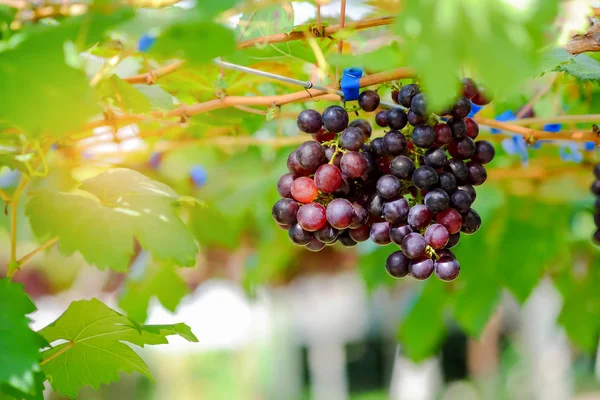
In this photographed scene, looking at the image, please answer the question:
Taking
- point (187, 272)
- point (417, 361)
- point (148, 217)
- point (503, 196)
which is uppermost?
point (148, 217)

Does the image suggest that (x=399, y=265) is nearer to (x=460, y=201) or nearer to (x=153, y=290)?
(x=460, y=201)

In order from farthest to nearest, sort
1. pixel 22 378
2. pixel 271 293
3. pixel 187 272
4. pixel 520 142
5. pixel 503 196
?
pixel 271 293
pixel 187 272
pixel 503 196
pixel 520 142
pixel 22 378

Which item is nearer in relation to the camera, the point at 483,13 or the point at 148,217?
the point at 483,13

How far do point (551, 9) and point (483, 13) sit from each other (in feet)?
0.20

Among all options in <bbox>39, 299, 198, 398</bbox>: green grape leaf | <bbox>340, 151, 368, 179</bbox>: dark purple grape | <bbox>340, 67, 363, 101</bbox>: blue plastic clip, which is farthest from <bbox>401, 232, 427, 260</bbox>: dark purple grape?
<bbox>39, 299, 198, 398</bbox>: green grape leaf

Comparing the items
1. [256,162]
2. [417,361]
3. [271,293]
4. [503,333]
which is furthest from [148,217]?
[503,333]

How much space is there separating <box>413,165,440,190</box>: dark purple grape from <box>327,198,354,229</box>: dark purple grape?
0.29 feet

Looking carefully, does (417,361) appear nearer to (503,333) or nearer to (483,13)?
(483,13)

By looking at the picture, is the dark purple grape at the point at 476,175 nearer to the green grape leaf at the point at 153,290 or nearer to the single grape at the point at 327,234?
the single grape at the point at 327,234

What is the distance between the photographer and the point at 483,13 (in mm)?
546

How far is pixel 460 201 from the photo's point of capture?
784 millimetres

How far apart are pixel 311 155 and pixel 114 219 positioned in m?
0.39

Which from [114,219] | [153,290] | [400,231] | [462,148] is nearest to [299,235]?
[400,231]

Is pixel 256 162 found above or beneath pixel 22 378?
beneath
